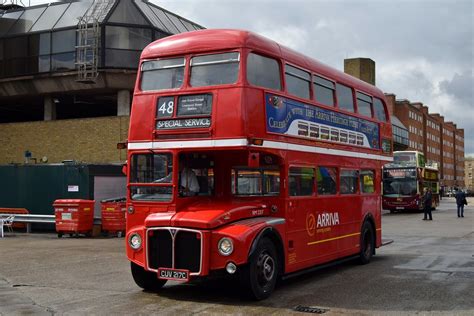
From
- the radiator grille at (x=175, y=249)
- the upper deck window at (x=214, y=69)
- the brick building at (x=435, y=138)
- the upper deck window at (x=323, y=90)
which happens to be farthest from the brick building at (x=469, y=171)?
the radiator grille at (x=175, y=249)

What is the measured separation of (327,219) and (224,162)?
273cm

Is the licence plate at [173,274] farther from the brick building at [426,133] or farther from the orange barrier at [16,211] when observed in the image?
the brick building at [426,133]

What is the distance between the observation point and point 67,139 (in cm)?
2955

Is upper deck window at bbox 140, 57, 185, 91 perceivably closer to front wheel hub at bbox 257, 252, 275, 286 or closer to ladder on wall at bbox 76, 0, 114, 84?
front wheel hub at bbox 257, 252, 275, 286

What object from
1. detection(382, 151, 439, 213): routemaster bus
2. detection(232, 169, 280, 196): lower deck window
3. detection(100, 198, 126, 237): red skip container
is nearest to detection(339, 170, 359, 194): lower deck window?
detection(232, 169, 280, 196): lower deck window

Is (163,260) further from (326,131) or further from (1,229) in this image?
(1,229)

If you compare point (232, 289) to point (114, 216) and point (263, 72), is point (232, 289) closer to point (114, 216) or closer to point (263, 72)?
point (263, 72)

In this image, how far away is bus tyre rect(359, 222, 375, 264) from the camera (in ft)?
41.9

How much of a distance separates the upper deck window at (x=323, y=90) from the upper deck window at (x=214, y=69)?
252 cm

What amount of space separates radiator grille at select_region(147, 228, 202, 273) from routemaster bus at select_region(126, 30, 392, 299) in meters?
0.01

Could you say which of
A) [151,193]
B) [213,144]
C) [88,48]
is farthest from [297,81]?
[88,48]

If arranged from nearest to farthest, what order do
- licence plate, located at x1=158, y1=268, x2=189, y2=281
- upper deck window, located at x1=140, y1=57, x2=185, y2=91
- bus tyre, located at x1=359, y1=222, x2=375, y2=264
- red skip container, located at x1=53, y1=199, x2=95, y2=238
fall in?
1. licence plate, located at x1=158, y1=268, x2=189, y2=281
2. upper deck window, located at x1=140, y1=57, x2=185, y2=91
3. bus tyre, located at x1=359, y1=222, x2=375, y2=264
4. red skip container, located at x1=53, y1=199, x2=95, y2=238

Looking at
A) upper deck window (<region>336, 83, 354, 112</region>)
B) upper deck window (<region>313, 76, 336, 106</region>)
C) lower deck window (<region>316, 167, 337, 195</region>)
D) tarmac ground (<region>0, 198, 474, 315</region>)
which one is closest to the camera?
tarmac ground (<region>0, 198, 474, 315</region>)

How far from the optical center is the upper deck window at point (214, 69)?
8.71 meters
